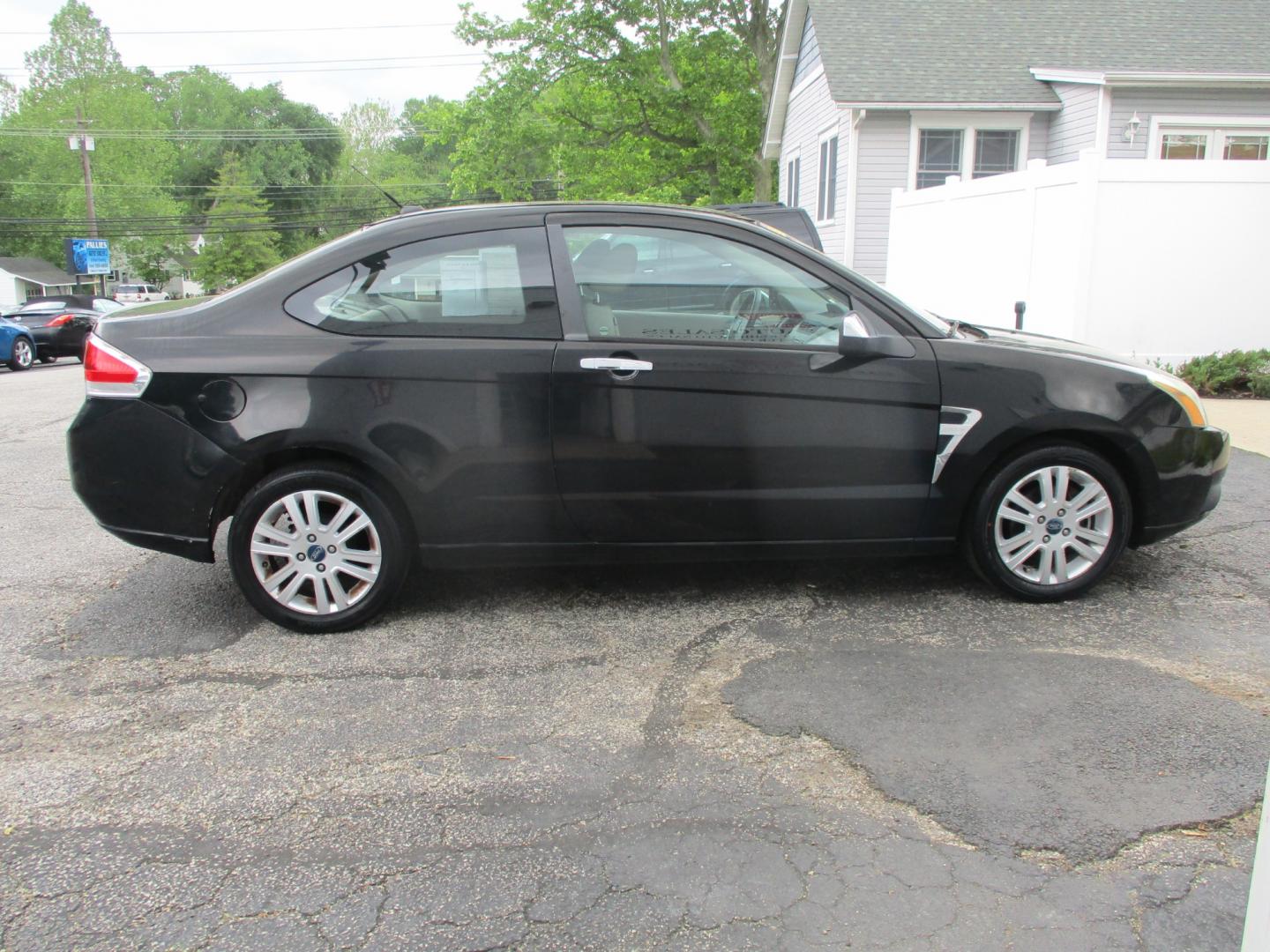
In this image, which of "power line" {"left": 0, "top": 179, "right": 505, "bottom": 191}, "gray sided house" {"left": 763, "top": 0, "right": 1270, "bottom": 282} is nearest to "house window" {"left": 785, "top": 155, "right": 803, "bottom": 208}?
"gray sided house" {"left": 763, "top": 0, "right": 1270, "bottom": 282}

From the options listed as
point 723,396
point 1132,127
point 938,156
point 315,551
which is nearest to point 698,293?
point 723,396

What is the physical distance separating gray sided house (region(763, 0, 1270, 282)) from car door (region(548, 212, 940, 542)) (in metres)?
13.0

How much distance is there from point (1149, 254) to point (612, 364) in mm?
8306

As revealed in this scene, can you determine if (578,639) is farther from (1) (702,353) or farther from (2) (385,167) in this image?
(2) (385,167)

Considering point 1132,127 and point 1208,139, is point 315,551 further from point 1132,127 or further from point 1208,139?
point 1208,139

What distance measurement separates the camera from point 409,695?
3697mm

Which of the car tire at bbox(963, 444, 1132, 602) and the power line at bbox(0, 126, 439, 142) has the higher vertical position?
the power line at bbox(0, 126, 439, 142)

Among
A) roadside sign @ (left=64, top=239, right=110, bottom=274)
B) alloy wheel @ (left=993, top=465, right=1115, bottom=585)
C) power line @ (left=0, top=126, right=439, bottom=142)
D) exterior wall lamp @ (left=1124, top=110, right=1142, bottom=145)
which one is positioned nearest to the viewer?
alloy wheel @ (left=993, top=465, right=1115, bottom=585)

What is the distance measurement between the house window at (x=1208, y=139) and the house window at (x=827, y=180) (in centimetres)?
536

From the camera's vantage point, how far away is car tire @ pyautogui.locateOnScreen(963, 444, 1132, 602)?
439 cm

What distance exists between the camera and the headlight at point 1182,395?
450cm

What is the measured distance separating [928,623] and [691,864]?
6.60 ft

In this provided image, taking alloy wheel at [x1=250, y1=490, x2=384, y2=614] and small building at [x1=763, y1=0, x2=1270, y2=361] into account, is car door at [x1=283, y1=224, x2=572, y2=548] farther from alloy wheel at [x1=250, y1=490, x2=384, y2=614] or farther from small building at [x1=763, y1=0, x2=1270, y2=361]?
small building at [x1=763, y1=0, x2=1270, y2=361]

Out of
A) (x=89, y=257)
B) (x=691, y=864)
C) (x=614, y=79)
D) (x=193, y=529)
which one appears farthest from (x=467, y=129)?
(x=89, y=257)
